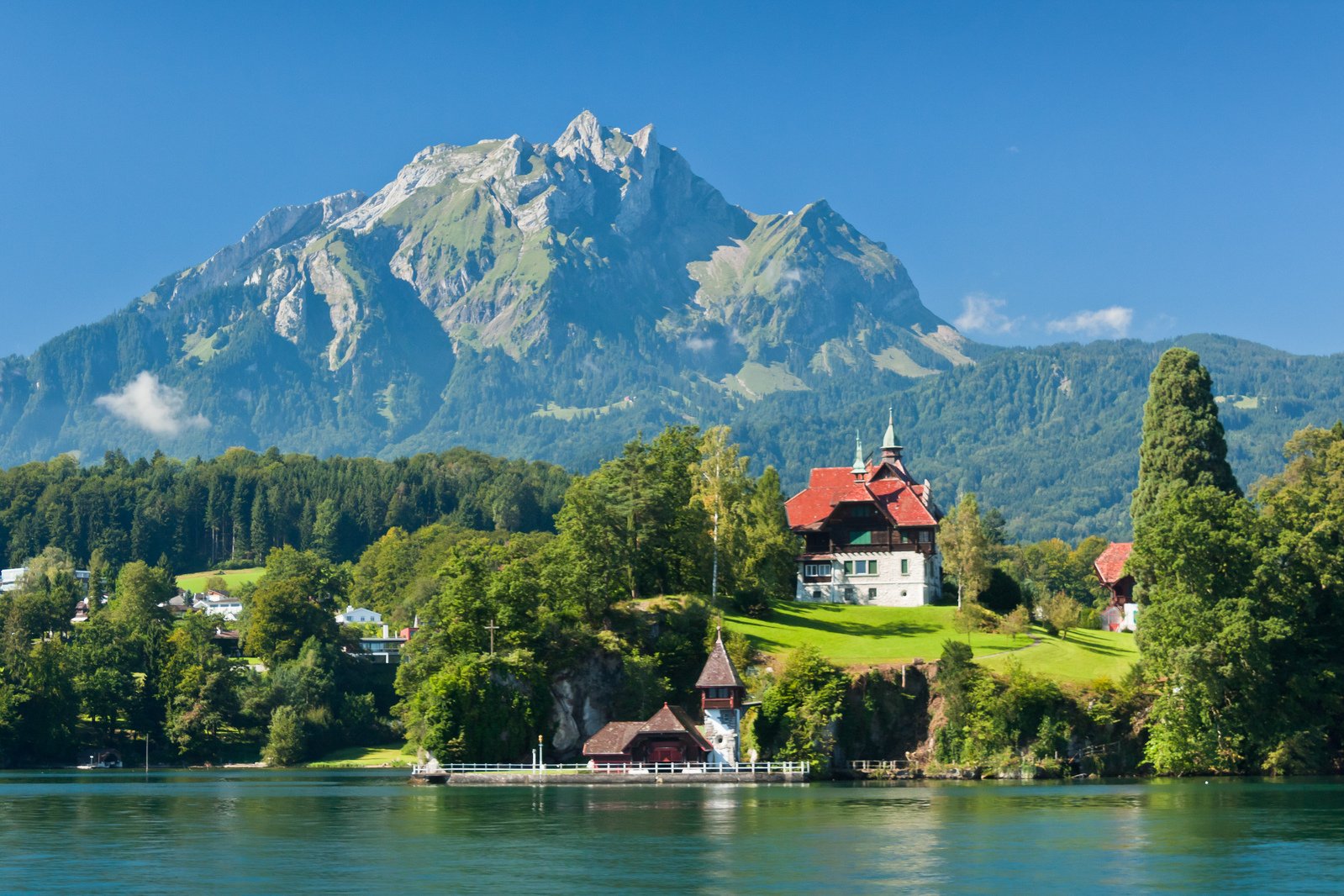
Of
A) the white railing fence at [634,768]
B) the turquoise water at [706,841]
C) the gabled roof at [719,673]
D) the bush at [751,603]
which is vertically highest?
the bush at [751,603]

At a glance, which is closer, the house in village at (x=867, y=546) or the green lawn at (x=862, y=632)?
the green lawn at (x=862, y=632)

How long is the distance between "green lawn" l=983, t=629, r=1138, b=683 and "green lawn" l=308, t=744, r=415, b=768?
58696mm

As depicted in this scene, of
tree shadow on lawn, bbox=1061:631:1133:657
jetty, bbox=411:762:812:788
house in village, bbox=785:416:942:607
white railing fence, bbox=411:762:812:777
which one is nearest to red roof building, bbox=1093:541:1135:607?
house in village, bbox=785:416:942:607

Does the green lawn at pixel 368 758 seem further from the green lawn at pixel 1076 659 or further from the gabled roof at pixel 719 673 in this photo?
the green lawn at pixel 1076 659

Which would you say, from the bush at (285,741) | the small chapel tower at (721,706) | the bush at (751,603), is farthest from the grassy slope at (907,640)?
the bush at (285,741)

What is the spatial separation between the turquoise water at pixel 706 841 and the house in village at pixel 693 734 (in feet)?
16.8

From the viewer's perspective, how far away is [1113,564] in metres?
130

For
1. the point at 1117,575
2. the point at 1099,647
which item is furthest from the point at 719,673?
the point at 1117,575

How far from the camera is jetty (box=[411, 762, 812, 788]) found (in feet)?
304

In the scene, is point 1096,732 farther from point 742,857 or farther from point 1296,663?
point 742,857

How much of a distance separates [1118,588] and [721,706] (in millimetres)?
47972

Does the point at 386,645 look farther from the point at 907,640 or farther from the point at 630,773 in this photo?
the point at 630,773

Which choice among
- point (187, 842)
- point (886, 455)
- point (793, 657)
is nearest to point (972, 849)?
point (187, 842)

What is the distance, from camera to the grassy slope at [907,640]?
3816 inches
